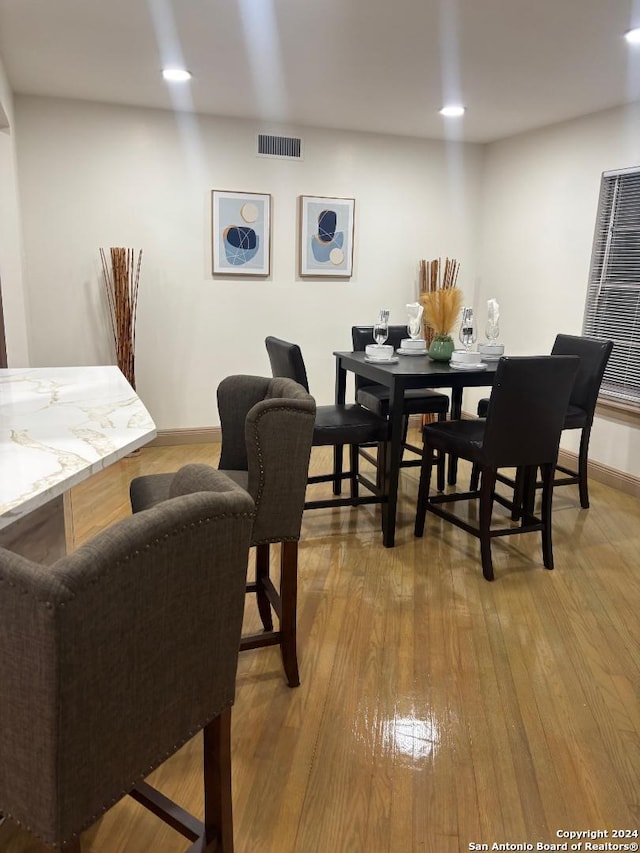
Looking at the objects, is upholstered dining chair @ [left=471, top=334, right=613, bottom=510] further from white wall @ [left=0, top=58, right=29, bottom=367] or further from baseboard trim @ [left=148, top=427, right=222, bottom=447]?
white wall @ [left=0, top=58, right=29, bottom=367]

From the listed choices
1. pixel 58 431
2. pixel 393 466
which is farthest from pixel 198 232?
pixel 58 431

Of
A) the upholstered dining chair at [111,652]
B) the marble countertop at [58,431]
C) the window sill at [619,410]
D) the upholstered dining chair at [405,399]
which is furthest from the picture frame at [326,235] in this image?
the upholstered dining chair at [111,652]

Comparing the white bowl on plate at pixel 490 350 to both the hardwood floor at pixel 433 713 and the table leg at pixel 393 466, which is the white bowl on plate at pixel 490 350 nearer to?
the table leg at pixel 393 466

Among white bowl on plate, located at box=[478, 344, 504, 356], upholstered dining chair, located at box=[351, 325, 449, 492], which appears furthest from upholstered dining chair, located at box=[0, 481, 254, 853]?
white bowl on plate, located at box=[478, 344, 504, 356]

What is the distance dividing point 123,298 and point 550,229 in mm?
3231

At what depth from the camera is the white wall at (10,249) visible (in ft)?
12.0

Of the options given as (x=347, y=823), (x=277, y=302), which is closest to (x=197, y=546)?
(x=347, y=823)

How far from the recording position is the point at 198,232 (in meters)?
4.66

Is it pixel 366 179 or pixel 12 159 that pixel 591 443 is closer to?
pixel 366 179

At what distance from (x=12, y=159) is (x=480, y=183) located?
3.73m

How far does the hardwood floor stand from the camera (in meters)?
1.54

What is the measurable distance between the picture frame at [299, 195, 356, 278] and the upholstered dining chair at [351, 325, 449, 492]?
100 centimetres

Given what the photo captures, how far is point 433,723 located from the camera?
1.90 m

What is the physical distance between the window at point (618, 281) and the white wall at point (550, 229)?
0.08 metres
